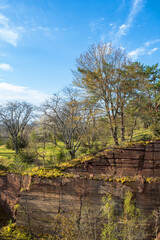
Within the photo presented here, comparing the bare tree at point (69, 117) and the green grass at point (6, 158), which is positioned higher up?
the bare tree at point (69, 117)

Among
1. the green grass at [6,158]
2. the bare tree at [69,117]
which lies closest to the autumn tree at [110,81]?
the bare tree at [69,117]

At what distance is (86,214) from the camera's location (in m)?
8.59

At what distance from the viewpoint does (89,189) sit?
884cm

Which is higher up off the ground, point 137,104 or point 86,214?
point 137,104

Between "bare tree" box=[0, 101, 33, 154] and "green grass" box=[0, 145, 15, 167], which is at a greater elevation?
"bare tree" box=[0, 101, 33, 154]

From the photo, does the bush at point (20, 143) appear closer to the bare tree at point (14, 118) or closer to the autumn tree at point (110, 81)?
the bare tree at point (14, 118)

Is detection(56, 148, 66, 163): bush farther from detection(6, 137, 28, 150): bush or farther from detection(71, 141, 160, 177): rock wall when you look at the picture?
detection(6, 137, 28, 150): bush

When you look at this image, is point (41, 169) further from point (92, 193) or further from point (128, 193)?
point (128, 193)

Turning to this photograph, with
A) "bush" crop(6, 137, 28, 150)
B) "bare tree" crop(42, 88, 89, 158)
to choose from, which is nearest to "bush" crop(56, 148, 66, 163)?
"bare tree" crop(42, 88, 89, 158)

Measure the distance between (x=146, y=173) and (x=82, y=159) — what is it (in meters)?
4.04

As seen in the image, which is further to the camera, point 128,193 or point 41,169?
point 41,169

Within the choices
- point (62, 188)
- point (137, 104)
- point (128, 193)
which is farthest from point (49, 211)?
point (137, 104)

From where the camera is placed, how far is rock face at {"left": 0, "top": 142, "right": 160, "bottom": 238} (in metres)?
8.36

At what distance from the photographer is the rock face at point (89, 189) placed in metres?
8.36
